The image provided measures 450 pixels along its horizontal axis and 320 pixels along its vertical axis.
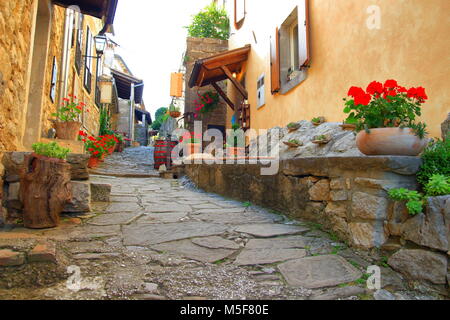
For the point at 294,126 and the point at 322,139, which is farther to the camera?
the point at 294,126

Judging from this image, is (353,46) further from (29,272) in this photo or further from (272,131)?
(29,272)

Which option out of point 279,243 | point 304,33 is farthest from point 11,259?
point 304,33

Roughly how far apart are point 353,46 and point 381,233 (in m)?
2.79

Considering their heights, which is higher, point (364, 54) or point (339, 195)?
point (364, 54)

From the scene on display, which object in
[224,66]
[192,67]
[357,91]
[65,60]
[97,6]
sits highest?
[192,67]

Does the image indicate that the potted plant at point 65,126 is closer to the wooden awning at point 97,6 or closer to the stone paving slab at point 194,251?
the wooden awning at point 97,6

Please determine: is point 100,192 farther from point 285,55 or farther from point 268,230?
point 285,55

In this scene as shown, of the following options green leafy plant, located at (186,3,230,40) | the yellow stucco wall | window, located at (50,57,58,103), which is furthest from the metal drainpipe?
green leafy plant, located at (186,3,230,40)

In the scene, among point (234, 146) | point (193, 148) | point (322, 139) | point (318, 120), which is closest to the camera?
point (322, 139)

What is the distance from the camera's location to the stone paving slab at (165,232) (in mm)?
2131

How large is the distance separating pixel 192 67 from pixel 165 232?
9309 mm

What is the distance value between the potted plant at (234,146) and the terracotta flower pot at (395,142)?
3.76 meters

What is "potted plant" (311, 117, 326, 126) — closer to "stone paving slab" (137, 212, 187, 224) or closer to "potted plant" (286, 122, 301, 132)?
"potted plant" (286, 122, 301, 132)

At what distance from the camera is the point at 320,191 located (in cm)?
237
